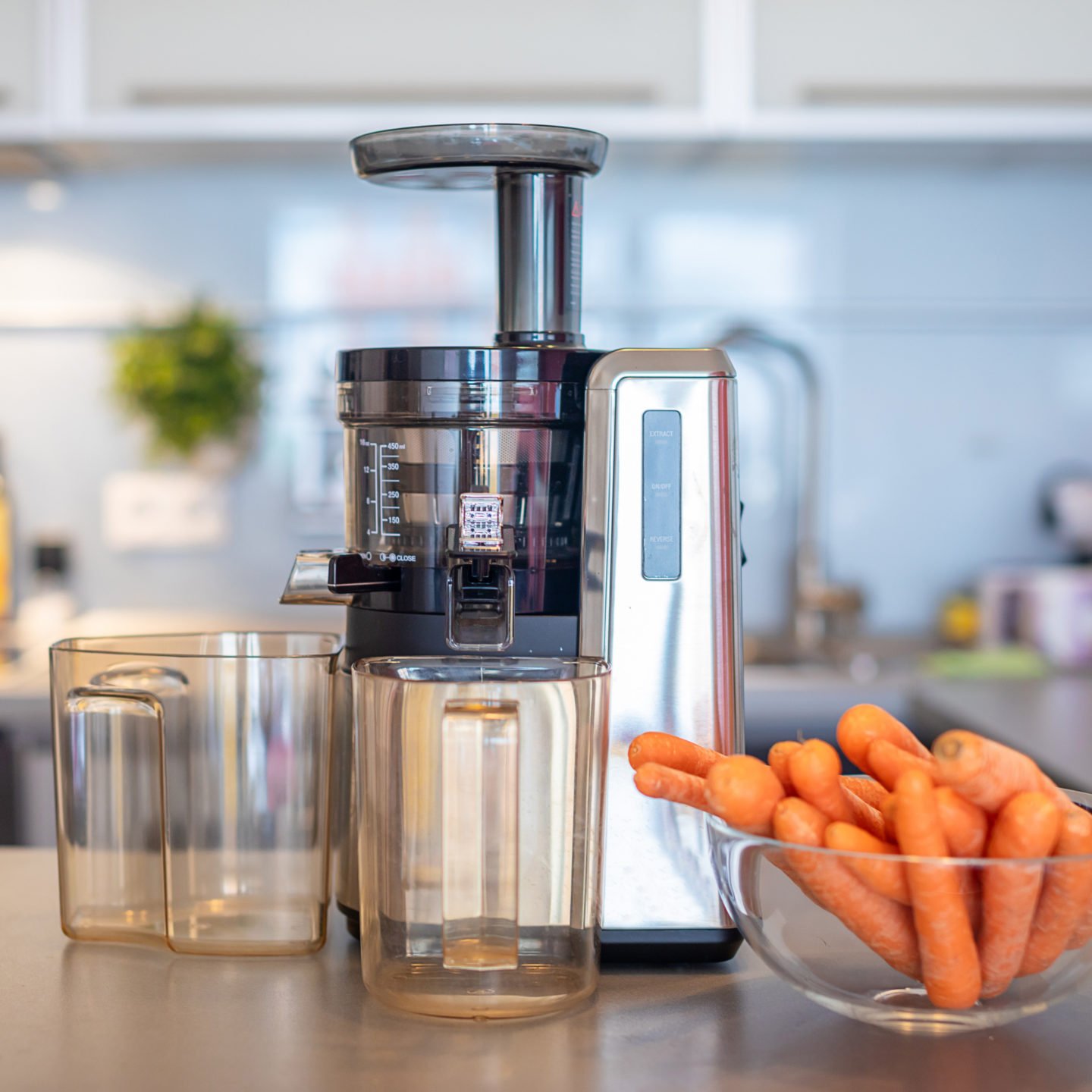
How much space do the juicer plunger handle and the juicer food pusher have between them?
0.21 feet

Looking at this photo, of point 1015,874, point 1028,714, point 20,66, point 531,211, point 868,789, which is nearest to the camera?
point 1015,874

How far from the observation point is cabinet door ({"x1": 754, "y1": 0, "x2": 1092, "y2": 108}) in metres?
Result: 2.02

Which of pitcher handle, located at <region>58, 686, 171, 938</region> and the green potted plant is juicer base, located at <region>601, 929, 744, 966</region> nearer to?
pitcher handle, located at <region>58, 686, 171, 938</region>

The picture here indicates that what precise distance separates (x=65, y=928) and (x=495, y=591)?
29 cm

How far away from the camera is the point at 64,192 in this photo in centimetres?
231

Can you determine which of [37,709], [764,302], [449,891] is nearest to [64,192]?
[37,709]

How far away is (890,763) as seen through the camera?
0.61 metres

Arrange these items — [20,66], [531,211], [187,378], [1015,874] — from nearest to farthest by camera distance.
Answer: [1015,874], [531,211], [20,66], [187,378]

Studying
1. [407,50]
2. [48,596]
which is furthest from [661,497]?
[48,596]

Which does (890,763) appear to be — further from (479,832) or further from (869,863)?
(479,832)

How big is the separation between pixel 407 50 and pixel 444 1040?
5.67 feet

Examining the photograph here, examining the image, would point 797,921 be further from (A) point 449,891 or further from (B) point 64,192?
(B) point 64,192

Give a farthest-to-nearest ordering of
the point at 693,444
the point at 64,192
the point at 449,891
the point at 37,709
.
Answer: the point at 64,192 < the point at 37,709 < the point at 693,444 < the point at 449,891

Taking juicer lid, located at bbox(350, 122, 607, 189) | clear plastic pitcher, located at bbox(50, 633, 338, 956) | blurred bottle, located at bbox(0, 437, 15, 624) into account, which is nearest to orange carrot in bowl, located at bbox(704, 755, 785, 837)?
clear plastic pitcher, located at bbox(50, 633, 338, 956)
